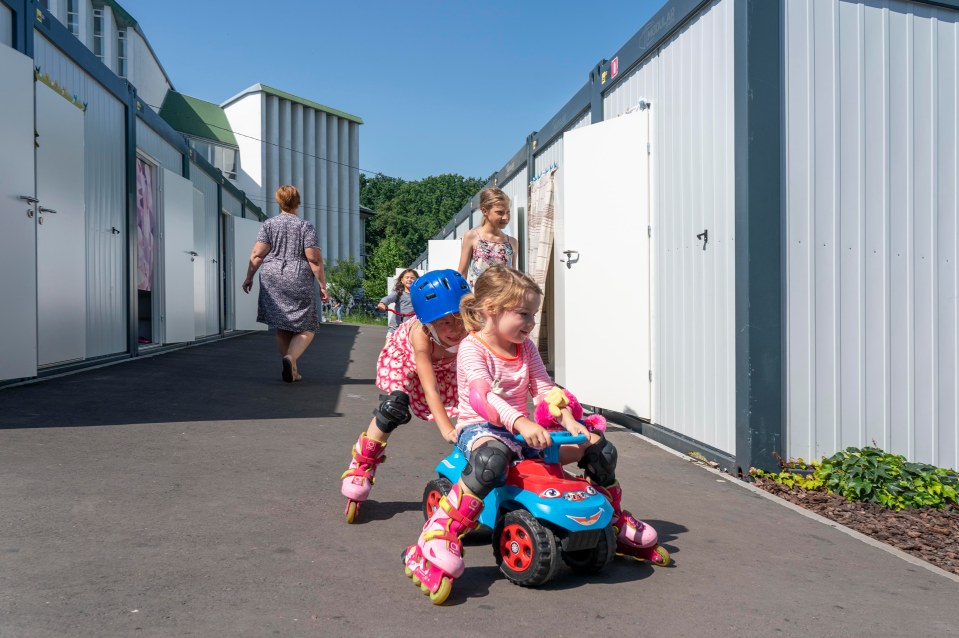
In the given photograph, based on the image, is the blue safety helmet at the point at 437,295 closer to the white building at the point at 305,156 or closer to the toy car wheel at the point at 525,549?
the toy car wheel at the point at 525,549

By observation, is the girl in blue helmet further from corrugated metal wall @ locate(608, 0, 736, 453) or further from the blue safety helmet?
corrugated metal wall @ locate(608, 0, 736, 453)

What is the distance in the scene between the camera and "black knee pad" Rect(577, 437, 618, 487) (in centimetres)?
295

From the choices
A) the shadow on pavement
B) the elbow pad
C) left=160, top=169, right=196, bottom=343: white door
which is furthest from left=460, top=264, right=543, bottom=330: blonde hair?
left=160, top=169, right=196, bottom=343: white door

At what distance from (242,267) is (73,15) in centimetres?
1434

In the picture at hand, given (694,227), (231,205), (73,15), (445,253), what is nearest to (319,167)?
(73,15)

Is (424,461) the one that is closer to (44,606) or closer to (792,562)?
(792,562)

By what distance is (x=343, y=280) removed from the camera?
144 ft

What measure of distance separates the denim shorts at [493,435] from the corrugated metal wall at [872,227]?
2347mm

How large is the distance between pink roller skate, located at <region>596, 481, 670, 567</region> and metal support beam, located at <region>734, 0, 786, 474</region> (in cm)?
181

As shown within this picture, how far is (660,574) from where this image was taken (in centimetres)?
295

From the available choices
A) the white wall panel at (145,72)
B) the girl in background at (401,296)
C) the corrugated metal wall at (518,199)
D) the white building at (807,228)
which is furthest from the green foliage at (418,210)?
the white building at (807,228)

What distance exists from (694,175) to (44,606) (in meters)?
4.46

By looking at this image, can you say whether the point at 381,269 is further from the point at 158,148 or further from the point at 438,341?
the point at 438,341

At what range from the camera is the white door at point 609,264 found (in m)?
6.22
